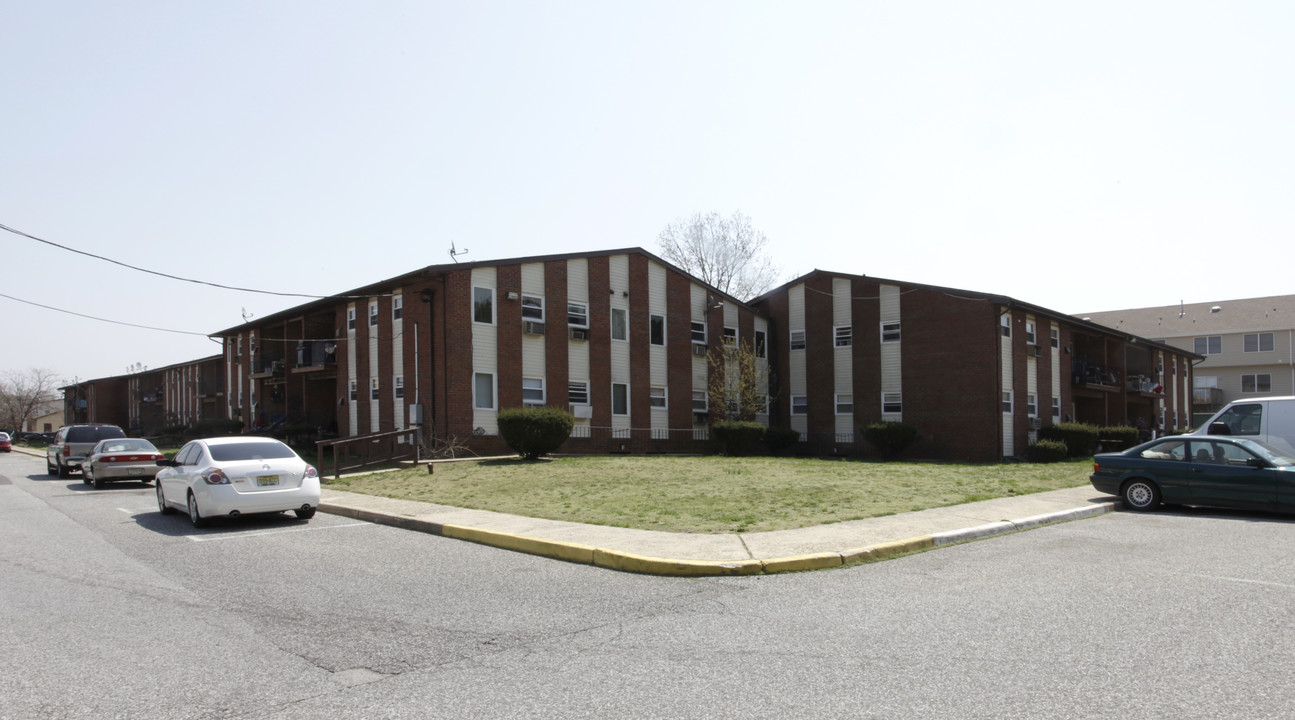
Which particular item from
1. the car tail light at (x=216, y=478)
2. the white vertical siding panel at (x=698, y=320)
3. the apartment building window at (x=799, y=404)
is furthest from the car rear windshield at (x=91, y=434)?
the apartment building window at (x=799, y=404)

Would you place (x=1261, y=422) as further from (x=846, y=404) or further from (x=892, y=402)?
(x=846, y=404)

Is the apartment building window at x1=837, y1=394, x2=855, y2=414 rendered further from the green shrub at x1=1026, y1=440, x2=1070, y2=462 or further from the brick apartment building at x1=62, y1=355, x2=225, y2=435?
the brick apartment building at x1=62, y1=355, x2=225, y2=435

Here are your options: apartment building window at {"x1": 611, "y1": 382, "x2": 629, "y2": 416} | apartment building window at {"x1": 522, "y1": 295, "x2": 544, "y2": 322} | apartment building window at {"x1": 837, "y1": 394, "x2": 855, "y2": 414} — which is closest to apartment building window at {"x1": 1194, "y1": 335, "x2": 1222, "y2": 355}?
apartment building window at {"x1": 837, "y1": 394, "x2": 855, "y2": 414}

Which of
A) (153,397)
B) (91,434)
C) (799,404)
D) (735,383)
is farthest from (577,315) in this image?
(153,397)

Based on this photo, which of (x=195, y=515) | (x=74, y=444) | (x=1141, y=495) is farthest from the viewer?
(x=74, y=444)

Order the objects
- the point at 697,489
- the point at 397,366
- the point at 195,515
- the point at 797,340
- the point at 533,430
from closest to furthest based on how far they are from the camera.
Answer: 1. the point at 195,515
2. the point at 697,489
3. the point at 533,430
4. the point at 397,366
5. the point at 797,340

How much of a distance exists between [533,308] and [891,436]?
1449 centimetres

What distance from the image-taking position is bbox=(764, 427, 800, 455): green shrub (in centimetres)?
3409

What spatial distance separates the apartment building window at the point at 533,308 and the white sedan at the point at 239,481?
15464 millimetres

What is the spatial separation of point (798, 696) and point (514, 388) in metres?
24.3

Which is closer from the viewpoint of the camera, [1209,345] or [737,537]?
[737,537]

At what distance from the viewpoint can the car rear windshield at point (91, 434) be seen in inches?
1072

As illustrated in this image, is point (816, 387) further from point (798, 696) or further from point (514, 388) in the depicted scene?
point (798, 696)

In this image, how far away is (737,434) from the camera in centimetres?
3183
